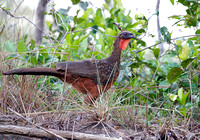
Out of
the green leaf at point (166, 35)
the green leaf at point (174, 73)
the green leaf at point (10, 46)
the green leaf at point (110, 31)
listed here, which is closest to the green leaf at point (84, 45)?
the green leaf at point (110, 31)

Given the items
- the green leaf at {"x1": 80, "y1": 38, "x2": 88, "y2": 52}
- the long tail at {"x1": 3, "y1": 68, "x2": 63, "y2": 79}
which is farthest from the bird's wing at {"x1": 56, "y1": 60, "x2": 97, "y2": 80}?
the green leaf at {"x1": 80, "y1": 38, "x2": 88, "y2": 52}

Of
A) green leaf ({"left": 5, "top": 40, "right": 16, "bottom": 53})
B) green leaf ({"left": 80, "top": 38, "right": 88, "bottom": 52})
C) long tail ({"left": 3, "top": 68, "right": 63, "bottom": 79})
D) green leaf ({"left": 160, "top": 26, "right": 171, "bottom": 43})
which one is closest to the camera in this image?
long tail ({"left": 3, "top": 68, "right": 63, "bottom": 79})

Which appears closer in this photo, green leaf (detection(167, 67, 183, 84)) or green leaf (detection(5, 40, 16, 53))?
green leaf (detection(167, 67, 183, 84))

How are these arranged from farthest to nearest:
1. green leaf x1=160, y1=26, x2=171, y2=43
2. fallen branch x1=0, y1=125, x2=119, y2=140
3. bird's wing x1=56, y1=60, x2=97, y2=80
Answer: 1. bird's wing x1=56, y1=60, x2=97, y2=80
2. green leaf x1=160, y1=26, x2=171, y2=43
3. fallen branch x1=0, y1=125, x2=119, y2=140

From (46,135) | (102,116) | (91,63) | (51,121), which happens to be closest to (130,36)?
(91,63)

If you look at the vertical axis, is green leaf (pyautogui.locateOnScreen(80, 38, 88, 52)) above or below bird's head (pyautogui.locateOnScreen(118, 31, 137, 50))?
below

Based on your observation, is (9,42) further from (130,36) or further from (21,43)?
(130,36)

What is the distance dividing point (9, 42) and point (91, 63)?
4.12 feet

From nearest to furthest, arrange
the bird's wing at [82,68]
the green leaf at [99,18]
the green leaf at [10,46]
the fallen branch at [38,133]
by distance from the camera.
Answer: the fallen branch at [38,133]
the bird's wing at [82,68]
the green leaf at [10,46]
the green leaf at [99,18]

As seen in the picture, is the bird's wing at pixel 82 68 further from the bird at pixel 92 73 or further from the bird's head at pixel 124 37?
the bird's head at pixel 124 37

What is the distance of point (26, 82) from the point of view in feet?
9.15

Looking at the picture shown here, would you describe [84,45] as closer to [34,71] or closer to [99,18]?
[99,18]

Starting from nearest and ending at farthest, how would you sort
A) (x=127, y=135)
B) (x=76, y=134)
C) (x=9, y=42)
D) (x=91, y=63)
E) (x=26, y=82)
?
(x=76, y=134)
(x=127, y=135)
(x=26, y=82)
(x=91, y=63)
(x=9, y=42)

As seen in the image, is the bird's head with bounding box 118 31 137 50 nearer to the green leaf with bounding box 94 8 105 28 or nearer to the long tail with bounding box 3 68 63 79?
the long tail with bounding box 3 68 63 79
